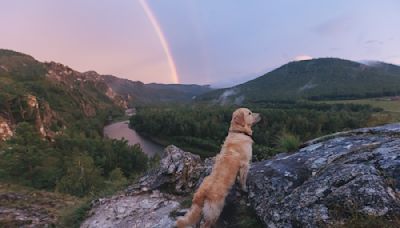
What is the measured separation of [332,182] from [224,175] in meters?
2.24

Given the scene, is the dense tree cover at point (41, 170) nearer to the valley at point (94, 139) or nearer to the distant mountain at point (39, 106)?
the valley at point (94, 139)

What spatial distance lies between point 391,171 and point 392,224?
4.14 ft

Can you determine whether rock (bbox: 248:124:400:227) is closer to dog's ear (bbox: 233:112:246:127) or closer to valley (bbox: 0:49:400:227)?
dog's ear (bbox: 233:112:246:127)

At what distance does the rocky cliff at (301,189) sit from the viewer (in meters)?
5.58

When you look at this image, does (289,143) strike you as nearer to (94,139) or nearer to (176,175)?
(176,175)

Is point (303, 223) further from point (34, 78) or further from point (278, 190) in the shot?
point (34, 78)

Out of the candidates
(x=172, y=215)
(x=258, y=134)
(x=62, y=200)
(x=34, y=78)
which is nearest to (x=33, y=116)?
(x=258, y=134)

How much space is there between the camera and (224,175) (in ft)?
24.5

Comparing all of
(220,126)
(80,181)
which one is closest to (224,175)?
(80,181)

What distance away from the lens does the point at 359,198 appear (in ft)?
18.2

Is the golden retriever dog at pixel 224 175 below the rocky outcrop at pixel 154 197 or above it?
above

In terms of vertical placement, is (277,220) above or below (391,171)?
below

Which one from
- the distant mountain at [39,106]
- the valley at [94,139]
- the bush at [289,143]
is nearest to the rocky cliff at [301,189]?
the bush at [289,143]

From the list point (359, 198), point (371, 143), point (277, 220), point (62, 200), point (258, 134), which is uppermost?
point (371, 143)
